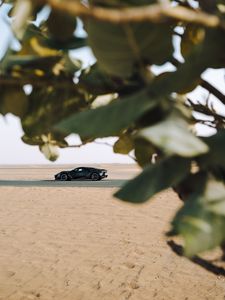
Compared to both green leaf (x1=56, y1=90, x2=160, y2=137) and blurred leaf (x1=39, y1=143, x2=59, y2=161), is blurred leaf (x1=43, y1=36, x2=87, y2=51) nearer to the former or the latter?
green leaf (x1=56, y1=90, x2=160, y2=137)

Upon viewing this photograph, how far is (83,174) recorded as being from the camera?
3231cm

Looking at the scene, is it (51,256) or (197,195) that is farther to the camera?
(51,256)

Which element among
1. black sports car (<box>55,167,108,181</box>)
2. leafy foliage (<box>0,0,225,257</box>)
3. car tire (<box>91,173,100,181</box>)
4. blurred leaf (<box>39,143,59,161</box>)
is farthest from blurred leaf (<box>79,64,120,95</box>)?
car tire (<box>91,173,100,181</box>)

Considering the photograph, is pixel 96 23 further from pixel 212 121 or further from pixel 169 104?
pixel 212 121

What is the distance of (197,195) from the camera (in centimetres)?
61

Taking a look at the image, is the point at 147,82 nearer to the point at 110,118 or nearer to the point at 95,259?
the point at 110,118

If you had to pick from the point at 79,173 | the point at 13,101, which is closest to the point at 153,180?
the point at 13,101

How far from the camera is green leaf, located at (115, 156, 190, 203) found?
583mm

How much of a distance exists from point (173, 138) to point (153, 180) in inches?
3.0

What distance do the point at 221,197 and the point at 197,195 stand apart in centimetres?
4

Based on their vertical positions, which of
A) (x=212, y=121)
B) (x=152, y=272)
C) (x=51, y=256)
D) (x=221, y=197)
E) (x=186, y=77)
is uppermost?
(x=186, y=77)

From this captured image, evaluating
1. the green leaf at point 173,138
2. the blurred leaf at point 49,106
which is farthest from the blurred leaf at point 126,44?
the blurred leaf at point 49,106

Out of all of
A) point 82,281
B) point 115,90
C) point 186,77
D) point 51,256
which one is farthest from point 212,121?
point 51,256

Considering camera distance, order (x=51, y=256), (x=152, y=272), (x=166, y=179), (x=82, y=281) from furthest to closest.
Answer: (x=51, y=256) → (x=152, y=272) → (x=82, y=281) → (x=166, y=179)
